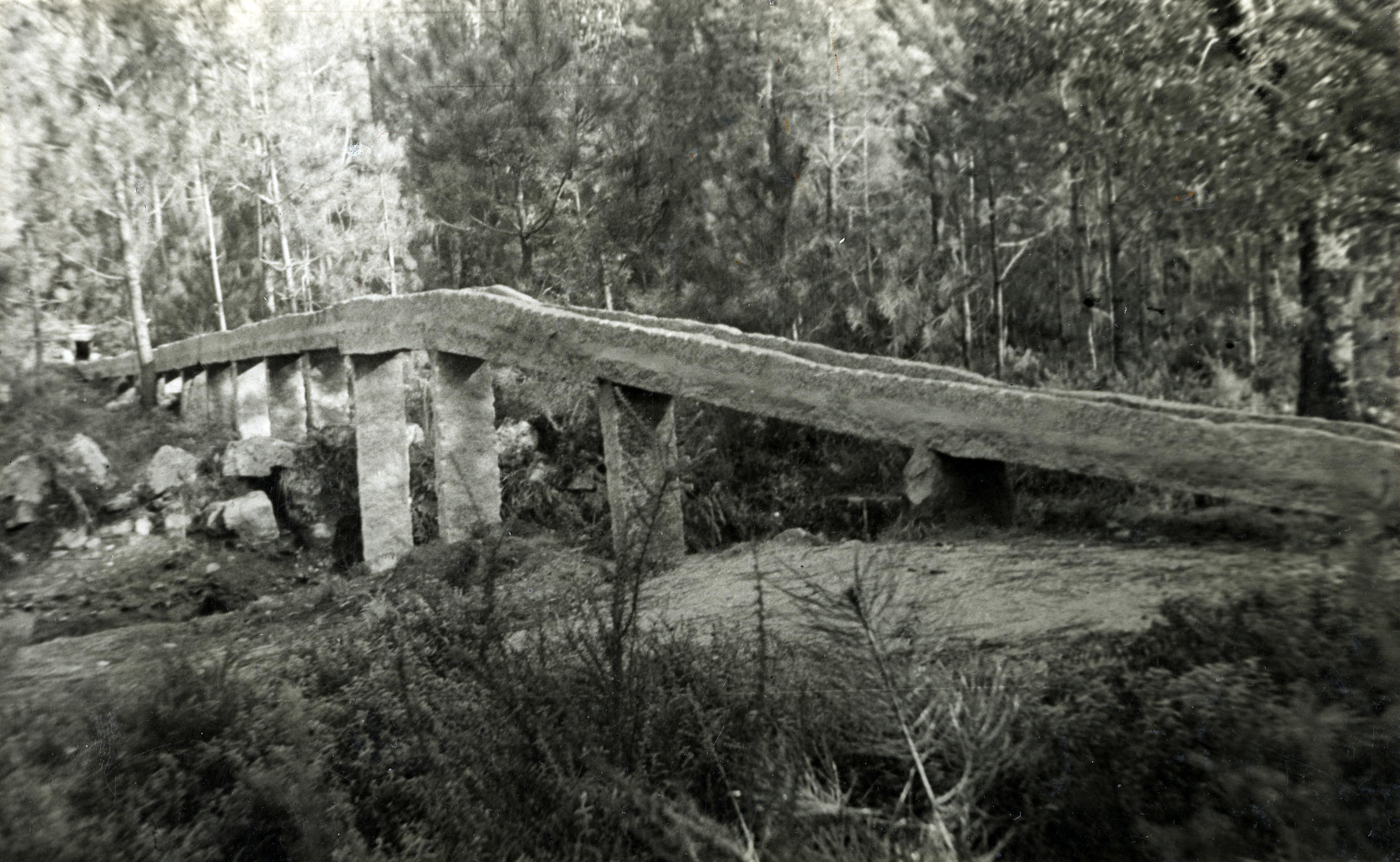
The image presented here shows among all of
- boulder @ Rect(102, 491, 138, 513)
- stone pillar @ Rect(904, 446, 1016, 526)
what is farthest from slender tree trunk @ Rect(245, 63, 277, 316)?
stone pillar @ Rect(904, 446, 1016, 526)

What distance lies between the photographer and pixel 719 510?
7121 millimetres

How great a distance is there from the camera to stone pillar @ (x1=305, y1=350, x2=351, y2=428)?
30.3 ft

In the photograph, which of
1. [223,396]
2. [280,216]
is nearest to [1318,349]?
[280,216]

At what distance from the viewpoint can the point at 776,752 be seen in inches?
86.8

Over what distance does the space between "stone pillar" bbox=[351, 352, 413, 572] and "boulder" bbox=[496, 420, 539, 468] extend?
113cm

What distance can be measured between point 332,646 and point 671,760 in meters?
2.57

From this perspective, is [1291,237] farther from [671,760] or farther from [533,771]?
[533,771]

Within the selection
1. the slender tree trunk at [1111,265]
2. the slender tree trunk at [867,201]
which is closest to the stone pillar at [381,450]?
the slender tree trunk at [867,201]

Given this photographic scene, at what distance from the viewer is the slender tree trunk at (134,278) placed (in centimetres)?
405

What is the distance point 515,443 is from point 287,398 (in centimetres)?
314

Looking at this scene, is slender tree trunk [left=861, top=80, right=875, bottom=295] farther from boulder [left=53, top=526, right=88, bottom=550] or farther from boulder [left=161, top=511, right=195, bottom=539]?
boulder [left=161, top=511, right=195, bottom=539]

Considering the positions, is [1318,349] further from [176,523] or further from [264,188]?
[176,523]

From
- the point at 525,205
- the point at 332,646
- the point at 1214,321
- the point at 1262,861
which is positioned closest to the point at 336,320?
the point at 525,205

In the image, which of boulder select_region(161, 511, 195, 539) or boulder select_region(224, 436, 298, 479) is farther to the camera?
boulder select_region(224, 436, 298, 479)
